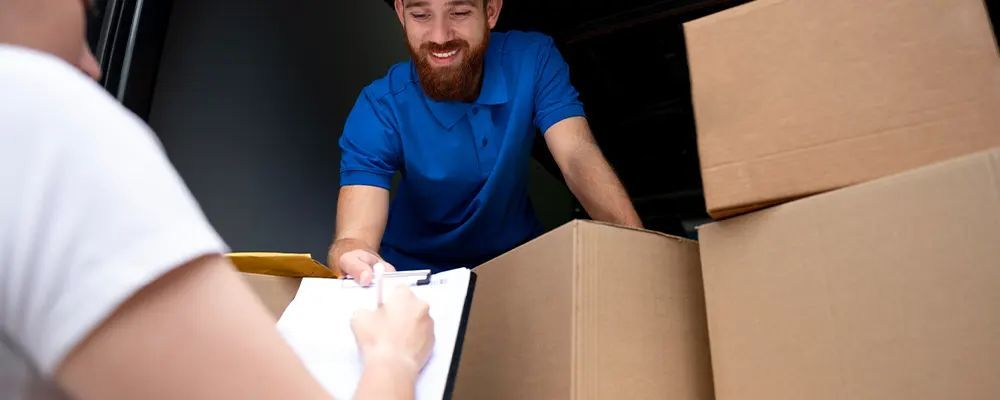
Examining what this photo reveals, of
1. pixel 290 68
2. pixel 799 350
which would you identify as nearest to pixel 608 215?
pixel 799 350

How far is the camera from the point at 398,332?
20.3 inches

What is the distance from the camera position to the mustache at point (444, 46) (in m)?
1.23

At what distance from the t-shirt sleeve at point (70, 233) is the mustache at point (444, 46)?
982 mm

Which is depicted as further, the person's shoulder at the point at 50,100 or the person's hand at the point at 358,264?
the person's hand at the point at 358,264

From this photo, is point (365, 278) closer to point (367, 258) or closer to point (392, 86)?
point (367, 258)

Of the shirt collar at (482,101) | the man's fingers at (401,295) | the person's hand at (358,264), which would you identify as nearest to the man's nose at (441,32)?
the shirt collar at (482,101)

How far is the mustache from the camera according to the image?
1.23 metres

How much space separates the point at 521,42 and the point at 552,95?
6.5 inches

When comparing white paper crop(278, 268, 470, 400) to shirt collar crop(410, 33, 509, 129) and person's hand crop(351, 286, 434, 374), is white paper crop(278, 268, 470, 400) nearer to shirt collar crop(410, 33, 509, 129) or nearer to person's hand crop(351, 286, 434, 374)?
person's hand crop(351, 286, 434, 374)

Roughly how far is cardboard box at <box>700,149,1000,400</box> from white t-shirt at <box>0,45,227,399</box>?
1.53ft

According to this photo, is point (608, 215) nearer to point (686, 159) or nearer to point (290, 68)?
point (290, 68)

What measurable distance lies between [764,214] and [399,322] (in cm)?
34

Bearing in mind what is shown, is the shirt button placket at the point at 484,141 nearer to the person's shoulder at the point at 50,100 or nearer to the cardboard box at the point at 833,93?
the cardboard box at the point at 833,93

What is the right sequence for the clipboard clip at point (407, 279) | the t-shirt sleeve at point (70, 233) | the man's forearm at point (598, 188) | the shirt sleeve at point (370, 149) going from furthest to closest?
the shirt sleeve at point (370, 149) < the man's forearm at point (598, 188) < the clipboard clip at point (407, 279) < the t-shirt sleeve at point (70, 233)
